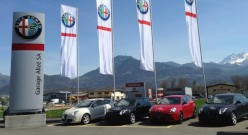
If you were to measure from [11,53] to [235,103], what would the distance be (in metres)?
12.7

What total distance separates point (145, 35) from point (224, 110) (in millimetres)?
9995

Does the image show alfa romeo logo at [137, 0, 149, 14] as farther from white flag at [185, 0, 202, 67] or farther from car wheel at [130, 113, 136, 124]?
car wheel at [130, 113, 136, 124]

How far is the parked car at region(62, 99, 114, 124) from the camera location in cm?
1805

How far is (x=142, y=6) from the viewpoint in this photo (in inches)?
922

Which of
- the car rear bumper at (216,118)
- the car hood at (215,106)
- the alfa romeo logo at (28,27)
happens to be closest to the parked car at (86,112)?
the alfa romeo logo at (28,27)

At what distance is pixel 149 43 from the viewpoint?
23500 mm

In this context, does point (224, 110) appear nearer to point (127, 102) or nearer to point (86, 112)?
point (127, 102)

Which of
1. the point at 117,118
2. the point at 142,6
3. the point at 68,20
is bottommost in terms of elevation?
the point at 117,118

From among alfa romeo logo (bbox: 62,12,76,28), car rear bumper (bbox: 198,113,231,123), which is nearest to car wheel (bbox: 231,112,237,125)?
car rear bumper (bbox: 198,113,231,123)

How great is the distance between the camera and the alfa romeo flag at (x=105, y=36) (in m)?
23.1

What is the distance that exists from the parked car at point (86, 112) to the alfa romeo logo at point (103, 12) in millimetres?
6821

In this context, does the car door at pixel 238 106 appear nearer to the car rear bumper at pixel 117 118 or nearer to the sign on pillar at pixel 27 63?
the car rear bumper at pixel 117 118

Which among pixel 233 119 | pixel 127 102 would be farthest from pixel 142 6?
pixel 233 119

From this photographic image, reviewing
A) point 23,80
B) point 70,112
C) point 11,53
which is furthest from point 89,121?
point 11,53
